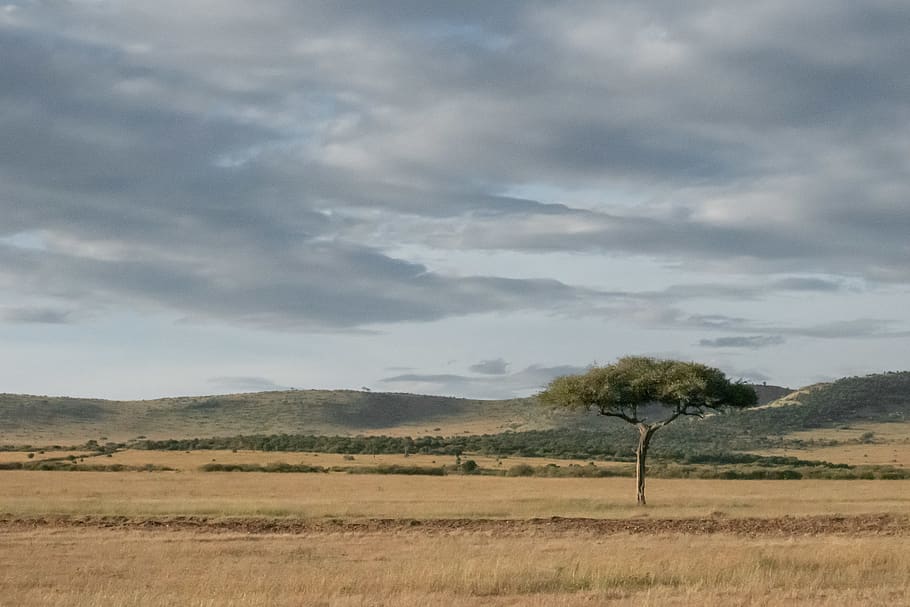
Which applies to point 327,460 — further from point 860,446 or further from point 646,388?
point 860,446

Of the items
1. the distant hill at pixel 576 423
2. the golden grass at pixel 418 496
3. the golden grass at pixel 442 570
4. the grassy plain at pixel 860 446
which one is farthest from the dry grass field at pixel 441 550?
the distant hill at pixel 576 423

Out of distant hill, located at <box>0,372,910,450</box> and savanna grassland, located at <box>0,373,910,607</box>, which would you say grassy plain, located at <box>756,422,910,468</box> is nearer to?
distant hill, located at <box>0,372,910,450</box>

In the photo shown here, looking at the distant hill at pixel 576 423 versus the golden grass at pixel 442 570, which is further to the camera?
the distant hill at pixel 576 423

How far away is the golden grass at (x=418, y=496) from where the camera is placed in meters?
36.9

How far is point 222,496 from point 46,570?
2336 centimetres

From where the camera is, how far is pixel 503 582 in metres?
19.4

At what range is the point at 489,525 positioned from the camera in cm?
3225

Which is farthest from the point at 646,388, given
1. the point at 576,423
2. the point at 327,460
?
the point at 576,423

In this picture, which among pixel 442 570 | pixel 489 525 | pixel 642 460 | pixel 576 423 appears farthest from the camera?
pixel 576 423

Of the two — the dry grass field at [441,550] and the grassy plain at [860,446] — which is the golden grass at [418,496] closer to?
the dry grass field at [441,550]

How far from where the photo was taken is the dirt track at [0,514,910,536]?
3070 cm

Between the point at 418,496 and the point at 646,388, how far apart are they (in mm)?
10950

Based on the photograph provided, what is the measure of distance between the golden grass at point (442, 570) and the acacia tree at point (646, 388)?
17.9 meters

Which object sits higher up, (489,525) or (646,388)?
(646,388)
